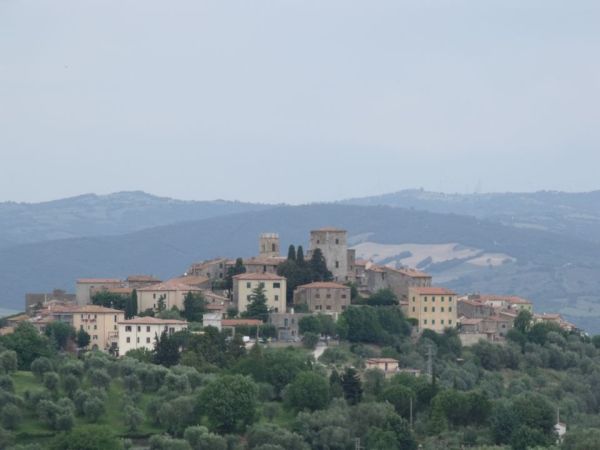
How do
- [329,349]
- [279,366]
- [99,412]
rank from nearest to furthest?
[99,412], [279,366], [329,349]

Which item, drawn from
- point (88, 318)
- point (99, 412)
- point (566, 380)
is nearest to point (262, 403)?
point (99, 412)

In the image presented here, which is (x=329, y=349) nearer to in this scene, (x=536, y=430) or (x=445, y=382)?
(x=445, y=382)

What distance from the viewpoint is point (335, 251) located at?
281ft

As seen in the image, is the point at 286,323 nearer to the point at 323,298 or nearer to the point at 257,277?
the point at 257,277

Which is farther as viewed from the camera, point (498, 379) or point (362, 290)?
point (362, 290)

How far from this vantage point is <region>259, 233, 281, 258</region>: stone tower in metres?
87.9

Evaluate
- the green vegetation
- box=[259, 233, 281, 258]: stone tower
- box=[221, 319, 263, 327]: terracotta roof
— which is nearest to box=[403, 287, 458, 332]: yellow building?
the green vegetation

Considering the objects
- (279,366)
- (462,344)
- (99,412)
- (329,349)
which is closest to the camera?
(99,412)

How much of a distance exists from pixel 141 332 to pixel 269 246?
1523 centimetres

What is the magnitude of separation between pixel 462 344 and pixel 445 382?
7.93m

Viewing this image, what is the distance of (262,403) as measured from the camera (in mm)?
68000

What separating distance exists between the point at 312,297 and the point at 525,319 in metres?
10.8

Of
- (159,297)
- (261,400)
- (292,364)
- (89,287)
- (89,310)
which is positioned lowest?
(261,400)

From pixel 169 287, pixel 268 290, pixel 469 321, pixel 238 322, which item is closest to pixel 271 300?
pixel 268 290
